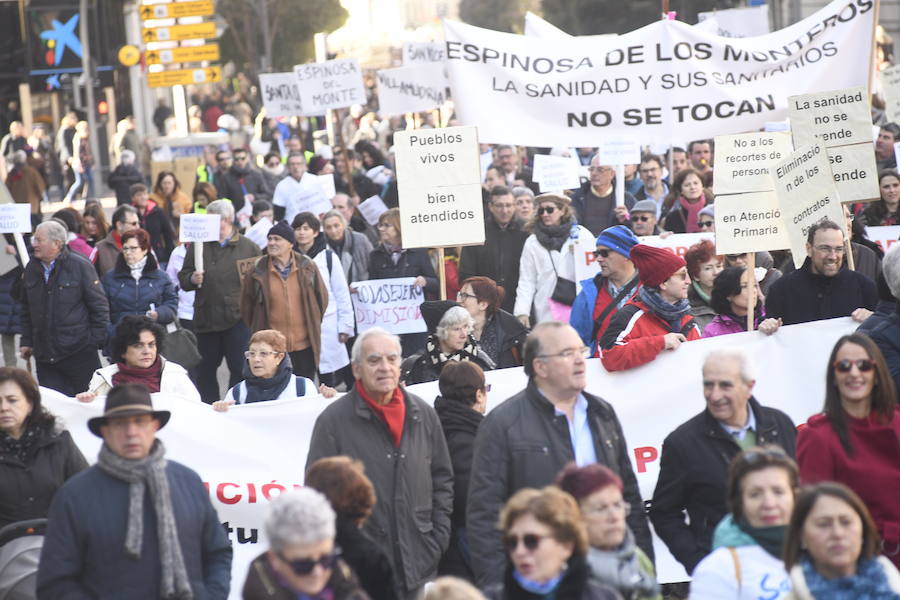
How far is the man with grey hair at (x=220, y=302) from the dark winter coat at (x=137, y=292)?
53 centimetres

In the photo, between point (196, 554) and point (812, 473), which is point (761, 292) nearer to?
point (812, 473)

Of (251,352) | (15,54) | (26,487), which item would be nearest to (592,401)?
(26,487)

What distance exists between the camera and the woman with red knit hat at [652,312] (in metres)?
7.87

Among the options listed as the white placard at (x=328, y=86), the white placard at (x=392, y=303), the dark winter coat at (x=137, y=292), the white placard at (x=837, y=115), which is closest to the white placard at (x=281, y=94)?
the white placard at (x=328, y=86)

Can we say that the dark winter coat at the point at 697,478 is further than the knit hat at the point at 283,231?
No

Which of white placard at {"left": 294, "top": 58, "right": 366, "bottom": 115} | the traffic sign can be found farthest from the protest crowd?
the traffic sign

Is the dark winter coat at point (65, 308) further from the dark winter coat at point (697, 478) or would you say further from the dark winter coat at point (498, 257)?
the dark winter coat at point (697, 478)

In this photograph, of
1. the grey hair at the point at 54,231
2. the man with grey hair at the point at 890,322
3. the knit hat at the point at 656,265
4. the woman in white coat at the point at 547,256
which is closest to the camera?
the man with grey hair at the point at 890,322

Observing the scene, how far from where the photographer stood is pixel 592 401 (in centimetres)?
607

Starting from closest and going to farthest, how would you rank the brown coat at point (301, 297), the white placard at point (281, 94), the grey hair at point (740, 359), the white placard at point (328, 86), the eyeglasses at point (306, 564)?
1. the eyeglasses at point (306, 564)
2. the grey hair at point (740, 359)
3. the brown coat at point (301, 297)
4. the white placard at point (328, 86)
5. the white placard at point (281, 94)

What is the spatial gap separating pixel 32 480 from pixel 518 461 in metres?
2.02

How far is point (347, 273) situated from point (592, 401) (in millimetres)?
6703

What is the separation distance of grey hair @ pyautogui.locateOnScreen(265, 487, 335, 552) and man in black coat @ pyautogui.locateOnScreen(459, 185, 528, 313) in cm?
752

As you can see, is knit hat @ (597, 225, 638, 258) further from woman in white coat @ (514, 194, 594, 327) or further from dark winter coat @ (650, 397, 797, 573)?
dark winter coat @ (650, 397, 797, 573)
